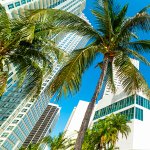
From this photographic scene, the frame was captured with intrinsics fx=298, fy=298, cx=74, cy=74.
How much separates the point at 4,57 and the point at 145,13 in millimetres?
6265

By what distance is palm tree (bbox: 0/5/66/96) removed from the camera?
1173 centimetres

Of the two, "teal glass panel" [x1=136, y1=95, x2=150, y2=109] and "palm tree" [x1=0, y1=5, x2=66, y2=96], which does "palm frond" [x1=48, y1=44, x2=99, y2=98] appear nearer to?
"palm tree" [x1=0, y1=5, x2=66, y2=96]

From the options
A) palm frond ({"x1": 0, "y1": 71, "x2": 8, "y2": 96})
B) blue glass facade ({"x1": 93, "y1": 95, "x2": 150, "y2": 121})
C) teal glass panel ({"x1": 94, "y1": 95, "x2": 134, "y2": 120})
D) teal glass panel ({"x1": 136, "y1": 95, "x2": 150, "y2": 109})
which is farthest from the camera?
teal glass panel ({"x1": 94, "y1": 95, "x2": 134, "y2": 120})

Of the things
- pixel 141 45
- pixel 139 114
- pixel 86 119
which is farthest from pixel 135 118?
pixel 86 119

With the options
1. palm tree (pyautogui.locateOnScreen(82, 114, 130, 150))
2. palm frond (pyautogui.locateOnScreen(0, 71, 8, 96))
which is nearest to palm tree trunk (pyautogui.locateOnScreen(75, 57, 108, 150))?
palm frond (pyautogui.locateOnScreen(0, 71, 8, 96))

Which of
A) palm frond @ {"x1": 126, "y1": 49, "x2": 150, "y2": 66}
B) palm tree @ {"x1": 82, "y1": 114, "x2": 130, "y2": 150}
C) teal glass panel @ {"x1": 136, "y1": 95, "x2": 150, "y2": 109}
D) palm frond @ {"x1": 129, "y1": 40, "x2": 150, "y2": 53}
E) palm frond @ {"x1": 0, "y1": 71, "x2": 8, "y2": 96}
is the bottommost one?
palm frond @ {"x1": 0, "y1": 71, "x2": 8, "y2": 96}

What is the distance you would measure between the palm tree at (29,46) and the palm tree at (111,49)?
1093 mm

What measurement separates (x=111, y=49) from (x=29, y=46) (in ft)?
12.1

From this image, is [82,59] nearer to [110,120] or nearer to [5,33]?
[5,33]

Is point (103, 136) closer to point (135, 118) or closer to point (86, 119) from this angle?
point (86, 119)

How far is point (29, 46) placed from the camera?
44.3 feet

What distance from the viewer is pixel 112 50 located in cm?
1316

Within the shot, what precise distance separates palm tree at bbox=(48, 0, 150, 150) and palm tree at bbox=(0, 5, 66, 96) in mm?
1093

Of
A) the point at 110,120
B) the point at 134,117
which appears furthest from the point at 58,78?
the point at 134,117
